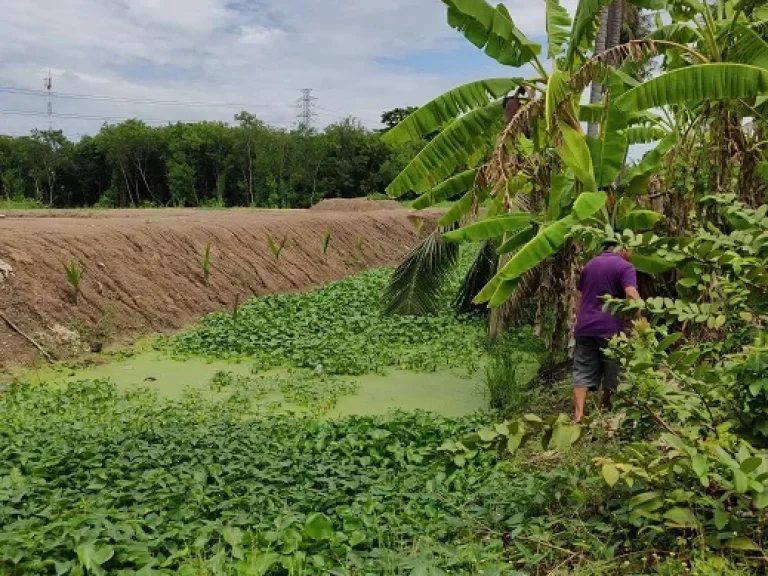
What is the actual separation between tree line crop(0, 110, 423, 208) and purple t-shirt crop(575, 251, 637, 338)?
33.6m

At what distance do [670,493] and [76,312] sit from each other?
9083 millimetres

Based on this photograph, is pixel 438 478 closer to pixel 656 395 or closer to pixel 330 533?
pixel 330 533

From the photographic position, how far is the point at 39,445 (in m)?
5.38

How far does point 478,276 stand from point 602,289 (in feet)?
18.2

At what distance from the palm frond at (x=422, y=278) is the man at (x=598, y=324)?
4374 mm

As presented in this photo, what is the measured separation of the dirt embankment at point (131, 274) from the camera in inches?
381

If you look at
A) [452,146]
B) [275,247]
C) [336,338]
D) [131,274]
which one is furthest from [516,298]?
[275,247]

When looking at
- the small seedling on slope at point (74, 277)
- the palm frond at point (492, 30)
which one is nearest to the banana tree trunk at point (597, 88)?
the palm frond at point (492, 30)

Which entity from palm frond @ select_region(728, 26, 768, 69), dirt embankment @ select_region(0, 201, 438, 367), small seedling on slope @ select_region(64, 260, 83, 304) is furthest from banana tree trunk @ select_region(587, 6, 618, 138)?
small seedling on slope @ select_region(64, 260, 83, 304)

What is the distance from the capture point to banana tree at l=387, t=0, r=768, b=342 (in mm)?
5523

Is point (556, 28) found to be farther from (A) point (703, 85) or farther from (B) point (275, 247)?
(B) point (275, 247)

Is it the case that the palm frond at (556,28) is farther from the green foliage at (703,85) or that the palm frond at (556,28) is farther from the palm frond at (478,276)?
the palm frond at (478,276)

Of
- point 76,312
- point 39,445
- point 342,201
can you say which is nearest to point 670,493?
point 39,445

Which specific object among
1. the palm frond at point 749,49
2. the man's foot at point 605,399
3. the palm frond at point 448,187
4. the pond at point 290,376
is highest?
the palm frond at point 749,49
